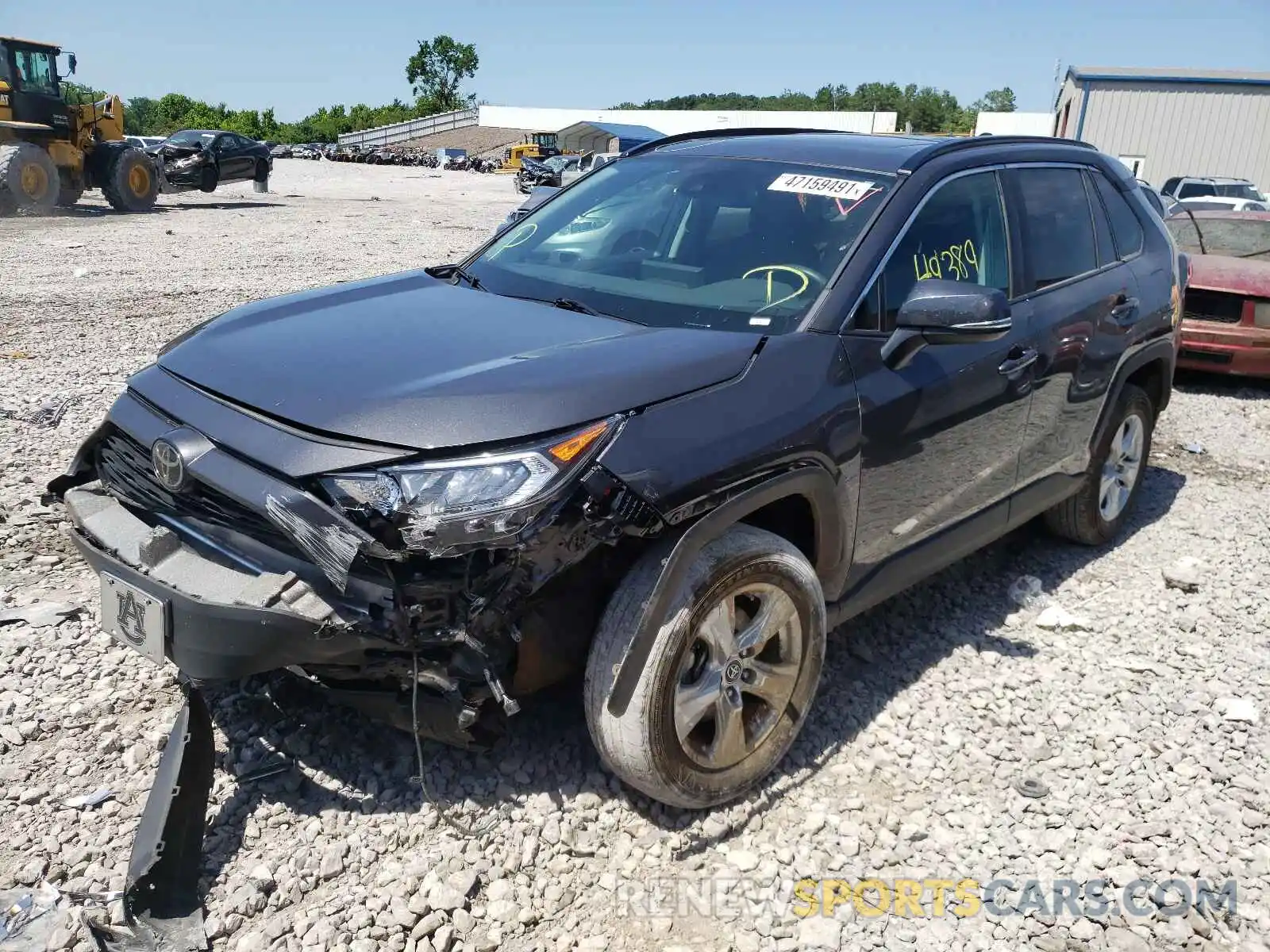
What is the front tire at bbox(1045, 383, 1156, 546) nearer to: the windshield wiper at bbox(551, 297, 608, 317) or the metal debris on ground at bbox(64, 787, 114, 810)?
the windshield wiper at bbox(551, 297, 608, 317)

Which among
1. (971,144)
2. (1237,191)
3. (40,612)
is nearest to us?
(40,612)

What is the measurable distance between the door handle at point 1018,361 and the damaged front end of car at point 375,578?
1.77 m

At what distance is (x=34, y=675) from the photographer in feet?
11.0

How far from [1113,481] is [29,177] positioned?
761 inches

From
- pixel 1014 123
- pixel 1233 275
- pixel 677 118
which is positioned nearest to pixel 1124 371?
pixel 1233 275

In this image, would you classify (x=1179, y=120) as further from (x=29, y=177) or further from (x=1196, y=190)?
(x=29, y=177)

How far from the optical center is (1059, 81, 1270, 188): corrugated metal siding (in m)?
35.7

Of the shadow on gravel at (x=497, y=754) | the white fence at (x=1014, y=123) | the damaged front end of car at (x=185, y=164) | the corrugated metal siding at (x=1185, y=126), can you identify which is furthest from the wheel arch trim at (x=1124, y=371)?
the white fence at (x=1014, y=123)

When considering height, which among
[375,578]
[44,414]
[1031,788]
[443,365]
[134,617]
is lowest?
[1031,788]

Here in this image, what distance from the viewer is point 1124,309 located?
14.3ft

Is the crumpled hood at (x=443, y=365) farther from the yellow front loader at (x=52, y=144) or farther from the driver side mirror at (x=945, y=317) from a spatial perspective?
the yellow front loader at (x=52, y=144)

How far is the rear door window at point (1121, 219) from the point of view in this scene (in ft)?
14.7

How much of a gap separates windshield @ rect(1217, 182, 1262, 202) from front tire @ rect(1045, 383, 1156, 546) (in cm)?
2082

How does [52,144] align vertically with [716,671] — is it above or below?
above
